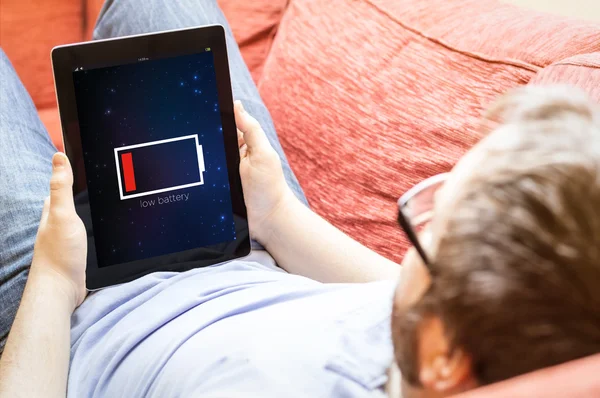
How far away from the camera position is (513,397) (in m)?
0.40

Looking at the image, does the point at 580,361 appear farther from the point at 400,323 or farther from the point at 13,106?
the point at 13,106

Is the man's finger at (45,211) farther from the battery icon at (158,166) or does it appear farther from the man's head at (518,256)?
the man's head at (518,256)

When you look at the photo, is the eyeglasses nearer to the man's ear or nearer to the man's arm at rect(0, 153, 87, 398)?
the man's ear

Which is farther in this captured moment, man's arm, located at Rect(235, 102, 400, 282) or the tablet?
man's arm, located at Rect(235, 102, 400, 282)

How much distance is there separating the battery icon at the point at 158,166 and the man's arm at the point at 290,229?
9cm

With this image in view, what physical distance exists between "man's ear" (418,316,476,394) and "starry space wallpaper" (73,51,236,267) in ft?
1.49

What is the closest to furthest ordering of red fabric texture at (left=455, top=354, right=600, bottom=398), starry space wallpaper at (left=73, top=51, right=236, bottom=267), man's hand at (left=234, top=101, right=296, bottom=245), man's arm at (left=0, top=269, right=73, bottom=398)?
red fabric texture at (left=455, top=354, right=600, bottom=398) < man's arm at (left=0, top=269, right=73, bottom=398) < starry space wallpaper at (left=73, top=51, right=236, bottom=267) < man's hand at (left=234, top=101, right=296, bottom=245)

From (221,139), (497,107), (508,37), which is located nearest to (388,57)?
(508,37)

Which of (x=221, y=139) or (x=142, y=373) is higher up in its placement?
(x=221, y=139)

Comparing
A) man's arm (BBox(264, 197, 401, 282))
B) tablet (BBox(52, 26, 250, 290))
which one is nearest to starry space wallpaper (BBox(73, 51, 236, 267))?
tablet (BBox(52, 26, 250, 290))

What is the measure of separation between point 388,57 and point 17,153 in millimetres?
629

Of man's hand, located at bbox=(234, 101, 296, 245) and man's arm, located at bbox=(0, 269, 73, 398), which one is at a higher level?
man's hand, located at bbox=(234, 101, 296, 245)

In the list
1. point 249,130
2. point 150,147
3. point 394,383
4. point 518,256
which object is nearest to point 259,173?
point 249,130

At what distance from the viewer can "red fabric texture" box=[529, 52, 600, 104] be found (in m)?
0.79
